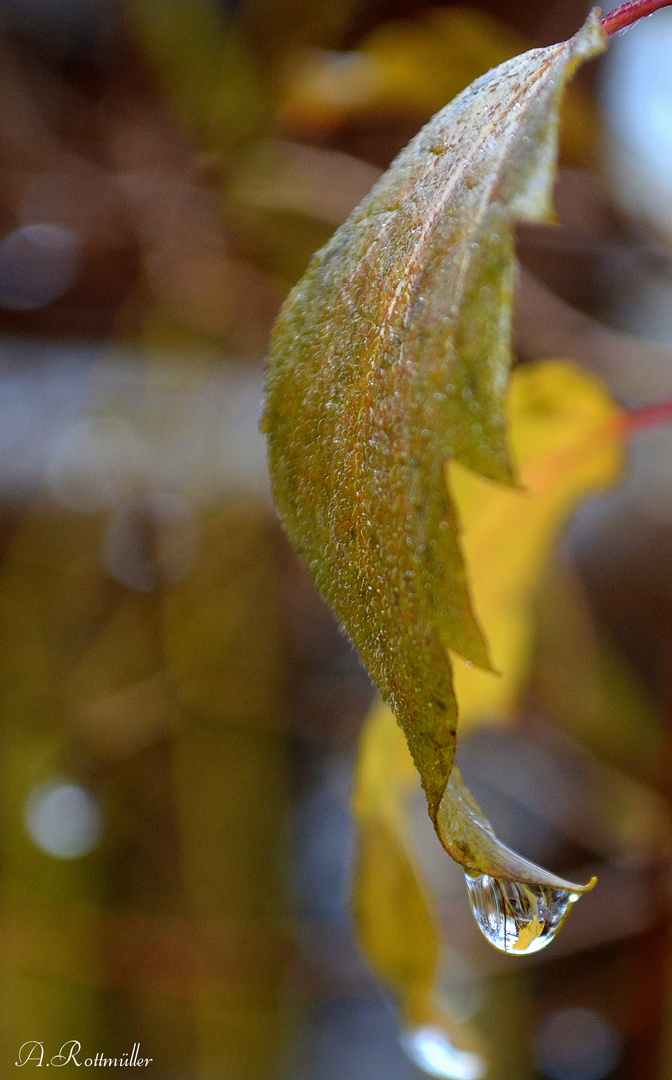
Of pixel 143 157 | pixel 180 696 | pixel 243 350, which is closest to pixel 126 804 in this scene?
pixel 180 696

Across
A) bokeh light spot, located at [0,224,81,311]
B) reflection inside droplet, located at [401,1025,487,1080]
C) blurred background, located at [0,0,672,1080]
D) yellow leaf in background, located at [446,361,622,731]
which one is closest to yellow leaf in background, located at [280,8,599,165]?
blurred background, located at [0,0,672,1080]

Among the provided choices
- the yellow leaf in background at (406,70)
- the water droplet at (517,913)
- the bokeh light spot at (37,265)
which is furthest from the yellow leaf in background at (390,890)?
the bokeh light spot at (37,265)

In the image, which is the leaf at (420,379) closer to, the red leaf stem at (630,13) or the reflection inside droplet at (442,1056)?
the red leaf stem at (630,13)

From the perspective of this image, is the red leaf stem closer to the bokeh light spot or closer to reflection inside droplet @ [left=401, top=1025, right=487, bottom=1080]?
reflection inside droplet @ [left=401, top=1025, right=487, bottom=1080]

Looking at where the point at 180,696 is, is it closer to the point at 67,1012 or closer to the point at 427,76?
the point at 67,1012

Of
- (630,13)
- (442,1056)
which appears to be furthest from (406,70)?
(442,1056)
